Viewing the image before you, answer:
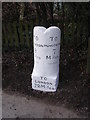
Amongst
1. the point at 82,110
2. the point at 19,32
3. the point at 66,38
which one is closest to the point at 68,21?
the point at 66,38

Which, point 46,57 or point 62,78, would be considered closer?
point 46,57

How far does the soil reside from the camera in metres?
3.92

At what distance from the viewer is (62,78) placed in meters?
4.51

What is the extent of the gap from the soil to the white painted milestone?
17cm

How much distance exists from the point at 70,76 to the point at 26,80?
2.85 ft

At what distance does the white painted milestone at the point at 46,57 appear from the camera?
387 cm

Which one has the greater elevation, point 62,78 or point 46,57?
point 46,57

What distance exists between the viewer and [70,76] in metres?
4.53

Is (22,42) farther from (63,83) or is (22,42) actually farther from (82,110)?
(82,110)

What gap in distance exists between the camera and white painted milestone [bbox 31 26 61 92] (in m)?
3.87

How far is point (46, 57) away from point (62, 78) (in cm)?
73

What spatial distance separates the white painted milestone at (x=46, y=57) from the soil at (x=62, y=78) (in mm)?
166

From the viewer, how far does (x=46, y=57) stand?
400cm

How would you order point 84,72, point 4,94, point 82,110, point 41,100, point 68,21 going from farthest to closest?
point 68,21 → point 84,72 → point 4,94 → point 41,100 → point 82,110
